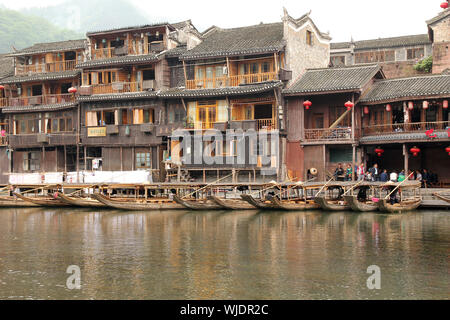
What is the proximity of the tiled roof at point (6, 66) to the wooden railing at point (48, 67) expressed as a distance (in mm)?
1529

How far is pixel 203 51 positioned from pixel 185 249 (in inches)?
918

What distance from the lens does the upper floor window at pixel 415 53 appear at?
185 ft

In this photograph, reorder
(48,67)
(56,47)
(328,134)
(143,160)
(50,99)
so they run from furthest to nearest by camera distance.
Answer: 1. (48,67)
2. (56,47)
3. (50,99)
4. (143,160)
5. (328,134)

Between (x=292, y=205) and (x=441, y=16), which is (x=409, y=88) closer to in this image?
(x=292, y=205)

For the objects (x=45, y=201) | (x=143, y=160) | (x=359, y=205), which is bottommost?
(x=359, y=205)

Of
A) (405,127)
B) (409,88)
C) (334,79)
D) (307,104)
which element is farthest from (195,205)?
(409,88)

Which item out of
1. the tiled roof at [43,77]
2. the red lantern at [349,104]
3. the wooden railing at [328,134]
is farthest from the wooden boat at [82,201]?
the red lantern at [349,104]

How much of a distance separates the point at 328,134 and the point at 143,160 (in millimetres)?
14283

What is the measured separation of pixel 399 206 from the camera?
31.6 m

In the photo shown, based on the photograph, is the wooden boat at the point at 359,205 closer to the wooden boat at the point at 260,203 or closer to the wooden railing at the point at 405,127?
the wooden boat at the point at 260,203

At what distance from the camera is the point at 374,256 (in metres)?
20.0

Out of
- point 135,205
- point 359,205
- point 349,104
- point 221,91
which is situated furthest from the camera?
point 221,91
